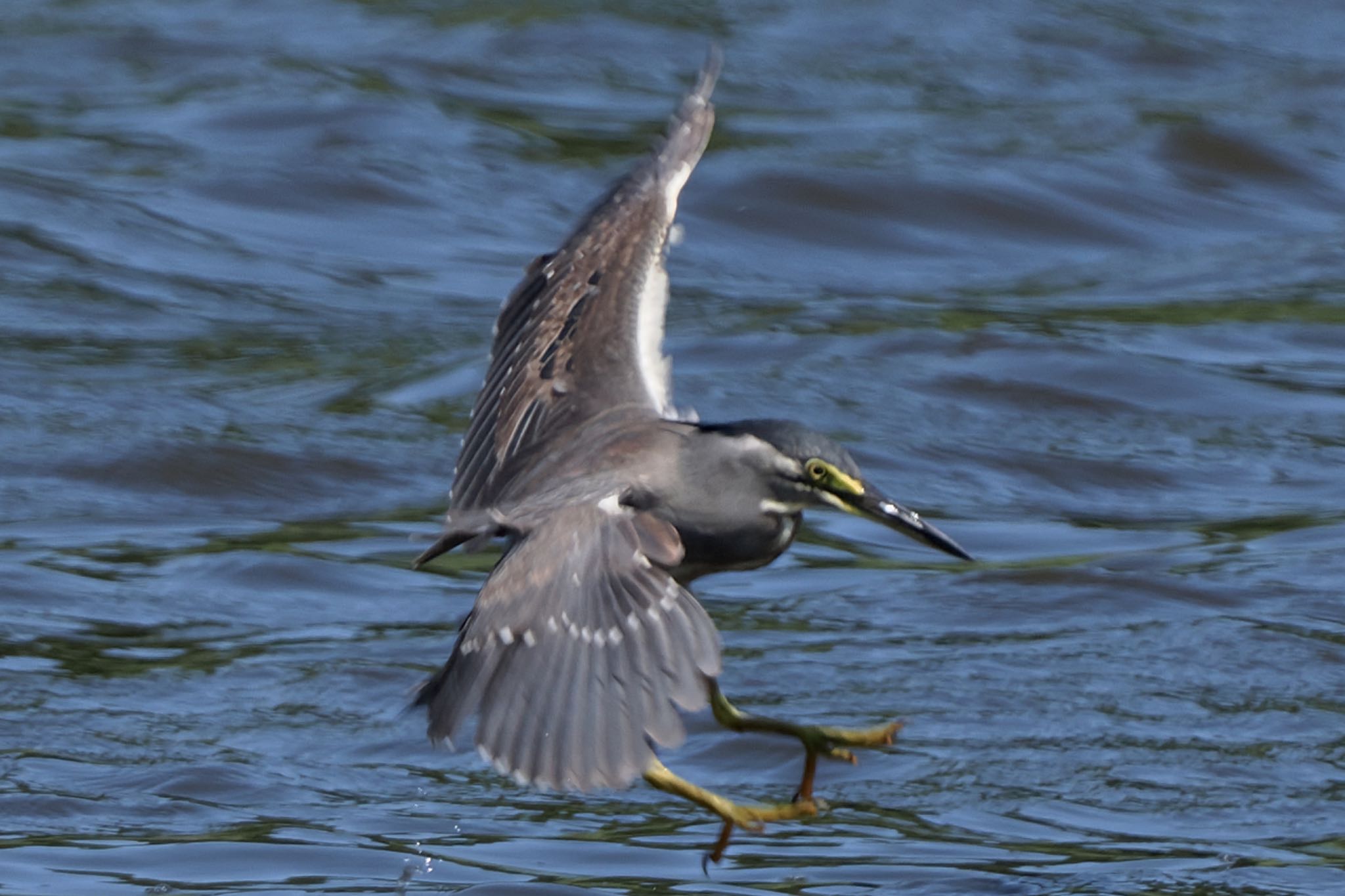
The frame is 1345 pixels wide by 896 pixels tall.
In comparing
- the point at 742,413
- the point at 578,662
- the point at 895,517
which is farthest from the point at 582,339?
the point at 742,413

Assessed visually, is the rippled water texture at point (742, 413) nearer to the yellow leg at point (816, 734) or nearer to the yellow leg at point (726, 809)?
the yellow leg at point (816, 734)

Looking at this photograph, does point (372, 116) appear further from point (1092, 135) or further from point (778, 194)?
point (1092, 135)

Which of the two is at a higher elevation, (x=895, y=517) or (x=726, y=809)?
(x=895, y=517)

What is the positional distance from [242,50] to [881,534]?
620cm

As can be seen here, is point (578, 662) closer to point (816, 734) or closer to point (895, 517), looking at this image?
point (895, 517)

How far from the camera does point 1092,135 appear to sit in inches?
528

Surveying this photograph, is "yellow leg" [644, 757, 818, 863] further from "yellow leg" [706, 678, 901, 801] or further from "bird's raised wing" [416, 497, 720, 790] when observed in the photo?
"bird's raised wing" [416, 497, 720, 790]

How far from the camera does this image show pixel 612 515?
4996 millimetres

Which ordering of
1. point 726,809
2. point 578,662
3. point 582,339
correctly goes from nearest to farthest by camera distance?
point 578,662 < point 726,809 < point 582,339

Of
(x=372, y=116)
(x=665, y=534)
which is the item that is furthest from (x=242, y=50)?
(x=665, y=534)

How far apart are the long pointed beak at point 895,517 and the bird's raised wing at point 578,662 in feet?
1.74

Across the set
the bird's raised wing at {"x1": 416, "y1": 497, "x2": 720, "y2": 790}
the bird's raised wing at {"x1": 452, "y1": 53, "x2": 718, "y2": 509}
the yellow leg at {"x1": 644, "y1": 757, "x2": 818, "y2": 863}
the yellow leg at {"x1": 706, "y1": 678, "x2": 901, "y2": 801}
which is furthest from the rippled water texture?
the bird's raised wing at {"x1": 416, "y1": 497, "x2": 720, "y2": 790}

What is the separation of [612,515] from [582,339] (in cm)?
127

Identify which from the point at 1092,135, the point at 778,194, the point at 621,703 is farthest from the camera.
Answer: the point at 1092,135
